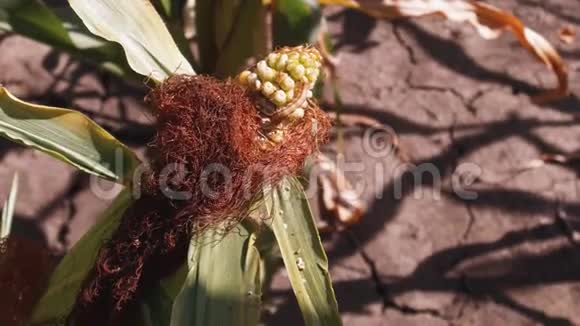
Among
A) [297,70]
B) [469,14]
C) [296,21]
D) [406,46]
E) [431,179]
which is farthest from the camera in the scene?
[406,46]

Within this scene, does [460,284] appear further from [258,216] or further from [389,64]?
[258,216]

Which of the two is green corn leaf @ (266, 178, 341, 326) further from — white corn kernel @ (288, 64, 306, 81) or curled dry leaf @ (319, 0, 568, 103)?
curled dry leaf @ (319, 0, 568, 103)

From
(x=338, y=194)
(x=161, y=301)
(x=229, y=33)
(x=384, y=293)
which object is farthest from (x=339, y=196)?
(x=161, y=301)

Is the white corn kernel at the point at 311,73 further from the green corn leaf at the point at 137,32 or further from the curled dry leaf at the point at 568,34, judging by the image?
the curled dry leaf at the point at 568,34

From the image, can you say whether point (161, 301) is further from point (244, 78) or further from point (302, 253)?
point (244, 78)

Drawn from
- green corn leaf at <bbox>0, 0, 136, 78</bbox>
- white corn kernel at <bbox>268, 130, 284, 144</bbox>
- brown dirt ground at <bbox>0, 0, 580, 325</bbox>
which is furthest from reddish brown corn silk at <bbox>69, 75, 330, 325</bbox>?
brown dirt ground at <bbox>0, 0, 580, 325</bbox>
